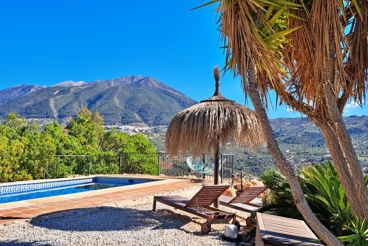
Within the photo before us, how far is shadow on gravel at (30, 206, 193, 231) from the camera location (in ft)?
18.4

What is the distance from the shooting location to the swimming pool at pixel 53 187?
34.9 feet

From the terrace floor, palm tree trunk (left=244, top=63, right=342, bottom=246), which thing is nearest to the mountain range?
the terrace floor

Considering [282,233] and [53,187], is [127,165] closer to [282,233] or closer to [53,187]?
[53,187]

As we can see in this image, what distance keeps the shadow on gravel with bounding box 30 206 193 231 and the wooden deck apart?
8.37 feet

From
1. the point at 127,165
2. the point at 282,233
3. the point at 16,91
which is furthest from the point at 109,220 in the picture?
the point at 16,91

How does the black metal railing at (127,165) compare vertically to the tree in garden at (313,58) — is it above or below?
below

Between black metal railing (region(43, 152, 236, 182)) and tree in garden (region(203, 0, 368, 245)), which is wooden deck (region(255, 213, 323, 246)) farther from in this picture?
black metal railing (region(43, 152, 236, 182))

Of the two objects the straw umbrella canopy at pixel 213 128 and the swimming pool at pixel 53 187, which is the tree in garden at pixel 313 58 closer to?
the straw umbrella canopy at pixel 213 128

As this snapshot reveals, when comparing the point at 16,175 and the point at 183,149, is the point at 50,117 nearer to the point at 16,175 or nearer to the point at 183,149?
the point at 16,175

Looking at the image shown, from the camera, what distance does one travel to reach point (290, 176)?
115 inches

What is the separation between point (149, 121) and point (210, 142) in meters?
76.1

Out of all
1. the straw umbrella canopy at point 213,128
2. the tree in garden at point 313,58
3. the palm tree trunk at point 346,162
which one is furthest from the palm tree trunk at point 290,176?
the straw umbrella canopy at point 213,128

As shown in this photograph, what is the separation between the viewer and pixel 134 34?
65.5 meters

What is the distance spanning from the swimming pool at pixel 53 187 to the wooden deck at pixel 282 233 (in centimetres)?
872
